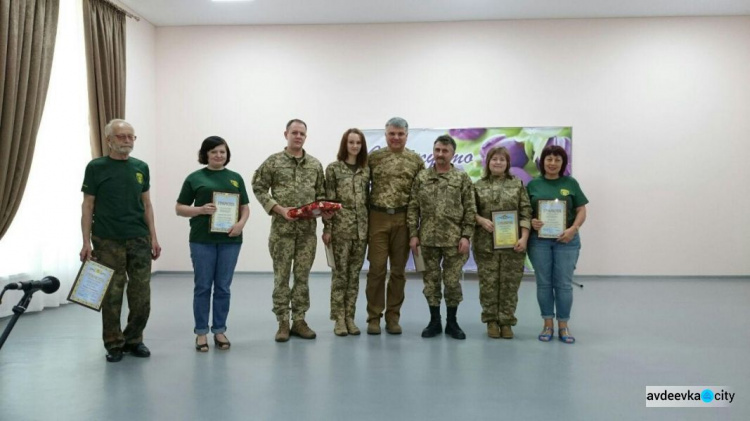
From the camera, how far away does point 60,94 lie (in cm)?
536

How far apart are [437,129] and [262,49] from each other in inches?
106

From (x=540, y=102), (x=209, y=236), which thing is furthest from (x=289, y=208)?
(x=540, y=102)

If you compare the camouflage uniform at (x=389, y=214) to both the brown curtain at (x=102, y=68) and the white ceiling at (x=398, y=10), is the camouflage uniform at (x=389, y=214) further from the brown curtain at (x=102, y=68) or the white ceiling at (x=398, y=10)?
the brown curtain at (x=102, y=68)

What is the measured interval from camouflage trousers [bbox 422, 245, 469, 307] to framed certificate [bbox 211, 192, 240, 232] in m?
1.44

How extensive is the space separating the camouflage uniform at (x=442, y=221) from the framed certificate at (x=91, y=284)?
2.11 meters

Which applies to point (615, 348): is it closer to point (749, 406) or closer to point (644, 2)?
point (749, 406)

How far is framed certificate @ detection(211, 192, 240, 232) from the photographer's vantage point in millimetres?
3592

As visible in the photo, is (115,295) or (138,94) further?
(138,94)

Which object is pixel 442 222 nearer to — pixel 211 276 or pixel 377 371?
pixel 377 371

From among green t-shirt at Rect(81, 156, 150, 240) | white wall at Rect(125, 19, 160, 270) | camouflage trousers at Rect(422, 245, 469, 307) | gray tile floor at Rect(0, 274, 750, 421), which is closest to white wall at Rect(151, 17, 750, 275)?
white wall at Rect(125, 19, 160, 270)

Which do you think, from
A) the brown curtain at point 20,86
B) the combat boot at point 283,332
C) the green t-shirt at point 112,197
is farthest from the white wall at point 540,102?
the green t-shirt at point 112,197

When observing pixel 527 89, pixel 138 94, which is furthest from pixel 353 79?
pixel 138 94

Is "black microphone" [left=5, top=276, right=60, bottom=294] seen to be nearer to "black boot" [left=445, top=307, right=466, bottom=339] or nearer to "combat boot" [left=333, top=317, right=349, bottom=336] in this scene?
"combat boot" [left=333, top=317, right=349, bottom=336]

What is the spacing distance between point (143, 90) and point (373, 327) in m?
5.02
